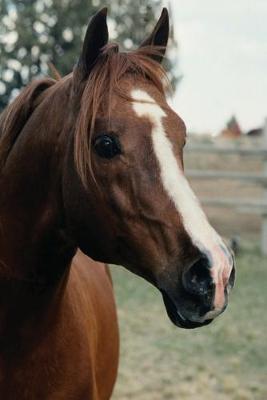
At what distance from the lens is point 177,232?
5.23ft

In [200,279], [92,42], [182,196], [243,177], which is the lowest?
[243,177]

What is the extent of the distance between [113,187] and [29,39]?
1212 centimetres

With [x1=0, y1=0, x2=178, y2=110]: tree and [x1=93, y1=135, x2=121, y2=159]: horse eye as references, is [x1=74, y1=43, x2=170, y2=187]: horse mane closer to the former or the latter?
[x1=93, y1=135, x2=121, y2=159]: horse eye

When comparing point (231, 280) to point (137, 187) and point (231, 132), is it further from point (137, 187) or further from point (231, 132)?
point (231, 132)

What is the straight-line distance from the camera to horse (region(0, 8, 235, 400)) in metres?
1.60

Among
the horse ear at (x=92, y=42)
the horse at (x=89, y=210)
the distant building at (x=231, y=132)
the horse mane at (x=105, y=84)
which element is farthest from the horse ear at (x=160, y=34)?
the distant building at (x=231, y=132)

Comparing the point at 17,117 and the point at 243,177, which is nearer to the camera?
the point at 17,117

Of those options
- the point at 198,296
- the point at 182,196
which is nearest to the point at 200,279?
the point at 198,296

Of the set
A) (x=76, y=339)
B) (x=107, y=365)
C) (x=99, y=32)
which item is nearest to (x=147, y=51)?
(x=99, y=32)

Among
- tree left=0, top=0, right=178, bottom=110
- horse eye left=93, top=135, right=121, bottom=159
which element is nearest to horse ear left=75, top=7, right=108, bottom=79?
horse eye left=93, top=135, right=121, bottom=159

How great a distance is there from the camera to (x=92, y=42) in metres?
1.79

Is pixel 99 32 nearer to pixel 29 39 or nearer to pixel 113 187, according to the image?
pixel 113 187

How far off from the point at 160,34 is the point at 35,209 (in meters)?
0.69

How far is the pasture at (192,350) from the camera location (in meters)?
3.98
